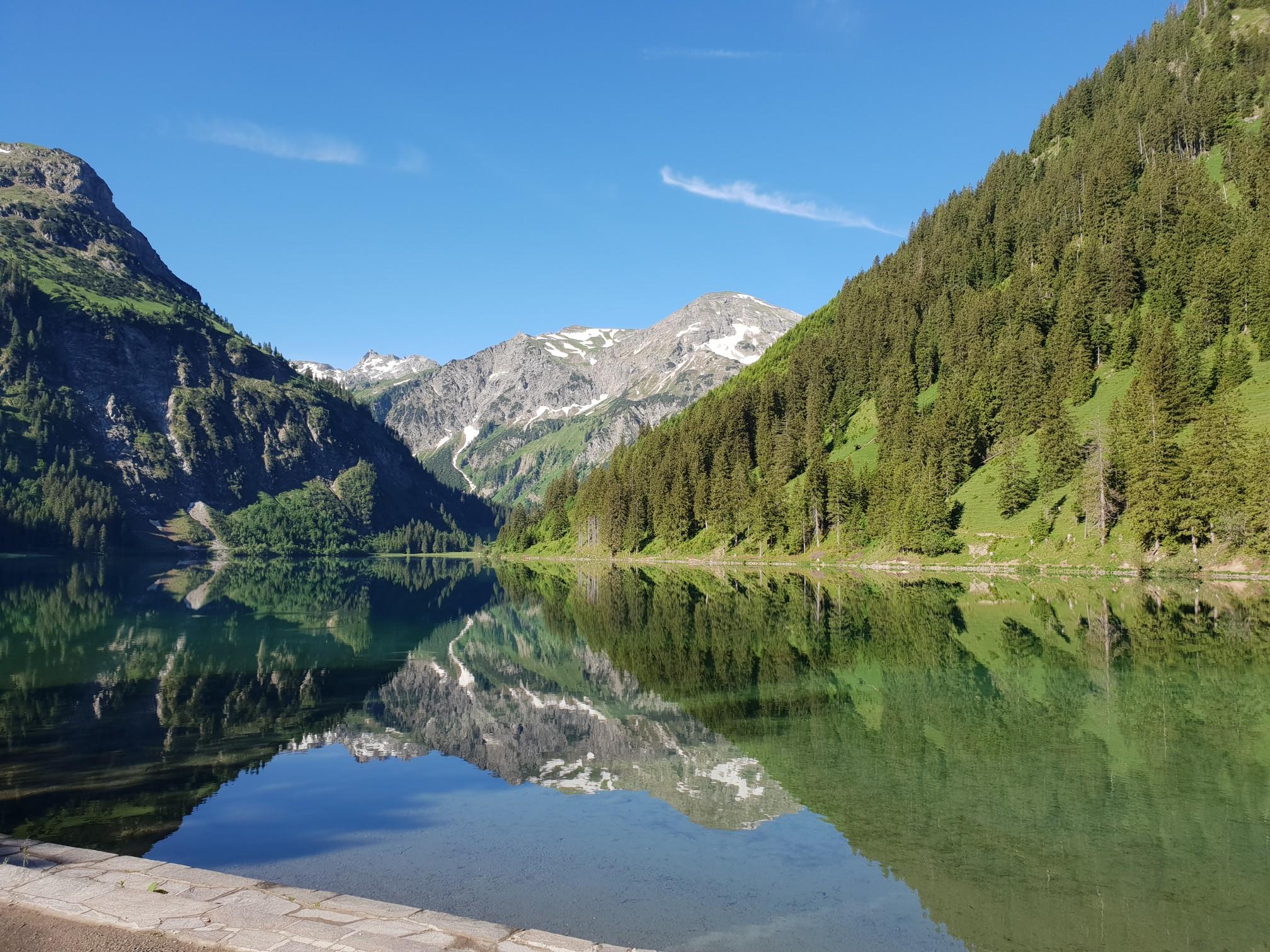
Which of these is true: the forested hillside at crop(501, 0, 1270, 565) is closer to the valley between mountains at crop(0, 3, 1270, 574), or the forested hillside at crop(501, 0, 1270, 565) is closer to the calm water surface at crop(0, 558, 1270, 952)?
the valley between mountains at crop(0, 3, 1270, 574)

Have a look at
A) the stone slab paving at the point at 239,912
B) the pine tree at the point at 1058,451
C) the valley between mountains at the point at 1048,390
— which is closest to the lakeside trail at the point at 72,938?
the stone slab paving at the point at 239,912


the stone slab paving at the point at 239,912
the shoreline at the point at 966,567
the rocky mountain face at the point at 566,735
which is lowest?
the rocky mountain face at the point at 566,735

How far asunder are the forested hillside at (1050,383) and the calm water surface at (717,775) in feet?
168

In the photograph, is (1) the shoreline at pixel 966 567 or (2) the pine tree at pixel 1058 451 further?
(2) the pine tree at pixel 1058 451

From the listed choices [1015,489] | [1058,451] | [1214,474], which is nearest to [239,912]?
[1214,474]

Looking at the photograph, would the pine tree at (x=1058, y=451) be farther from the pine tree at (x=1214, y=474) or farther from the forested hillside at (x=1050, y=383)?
the pine tree at (x=1214, y=474)

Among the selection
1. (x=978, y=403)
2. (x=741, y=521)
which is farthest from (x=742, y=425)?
(x=978, y=403)

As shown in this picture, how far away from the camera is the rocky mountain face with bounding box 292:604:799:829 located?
19625mm

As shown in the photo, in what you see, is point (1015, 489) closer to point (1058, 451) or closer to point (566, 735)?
point (1058, 451)

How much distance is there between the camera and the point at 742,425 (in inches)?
6570

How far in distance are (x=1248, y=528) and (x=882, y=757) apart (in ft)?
247

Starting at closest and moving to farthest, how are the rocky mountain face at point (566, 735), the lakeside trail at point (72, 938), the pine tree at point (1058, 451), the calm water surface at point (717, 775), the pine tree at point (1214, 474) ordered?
the lakeside trail at point (72, 938) → the calm water surface at point (717, 775) → the rocky mountain face at point (566, 735) → the pine tree at point (1214, 474) → the pine tree at point (1058, 451)

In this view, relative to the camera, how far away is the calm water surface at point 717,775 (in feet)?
42.2

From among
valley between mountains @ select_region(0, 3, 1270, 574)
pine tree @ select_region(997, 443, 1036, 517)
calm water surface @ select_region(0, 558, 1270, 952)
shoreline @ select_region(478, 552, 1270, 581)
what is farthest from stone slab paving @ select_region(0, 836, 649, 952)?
pine tree @ select_region(997, 443, 1036, 517)
